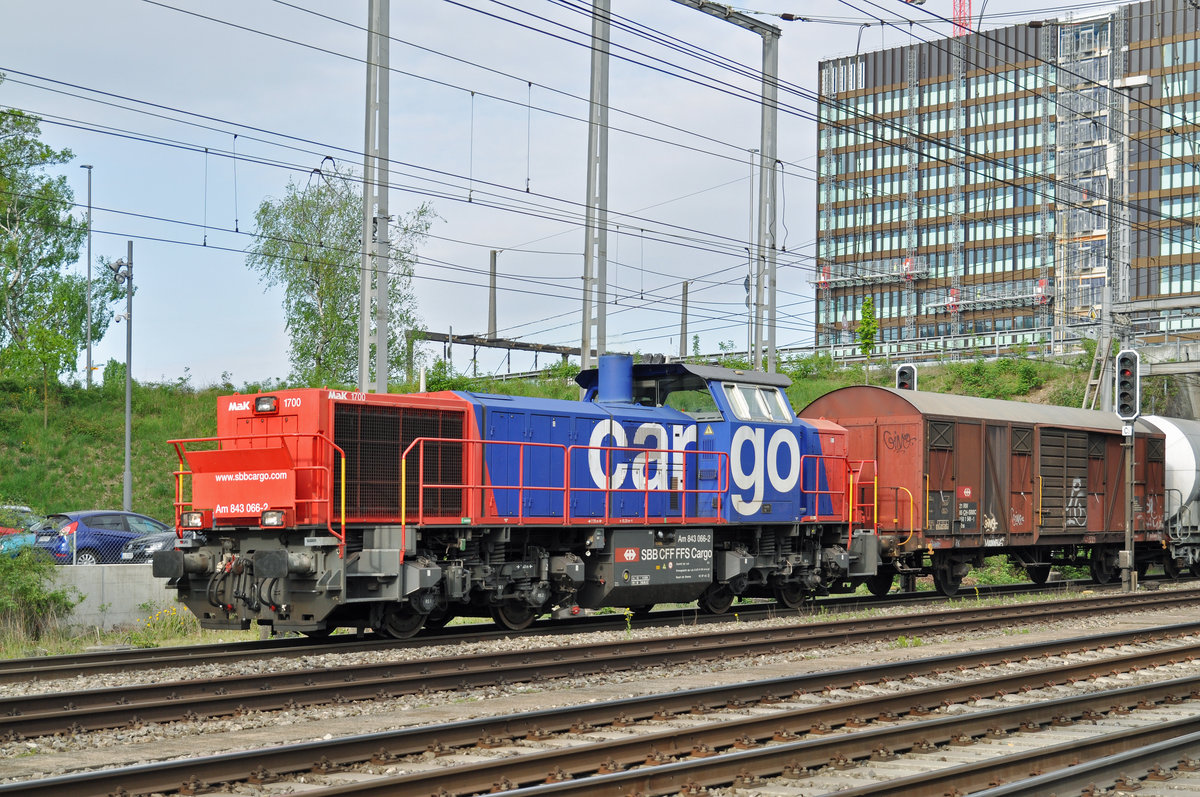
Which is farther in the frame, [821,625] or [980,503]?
[980,503]

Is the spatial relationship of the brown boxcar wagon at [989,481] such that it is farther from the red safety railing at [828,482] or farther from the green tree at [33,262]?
the green tree at [33,262]

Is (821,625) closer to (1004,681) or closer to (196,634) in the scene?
(1004,681)

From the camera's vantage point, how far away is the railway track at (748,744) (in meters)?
6.81

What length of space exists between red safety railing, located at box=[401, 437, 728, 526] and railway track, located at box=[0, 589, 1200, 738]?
2134 millimetres

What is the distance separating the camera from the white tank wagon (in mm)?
25953

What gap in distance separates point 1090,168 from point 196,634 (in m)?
92.1

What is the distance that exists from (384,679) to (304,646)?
12.5ft

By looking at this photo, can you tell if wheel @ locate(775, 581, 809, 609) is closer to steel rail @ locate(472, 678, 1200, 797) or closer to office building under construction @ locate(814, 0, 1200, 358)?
steel rail @ locate(472, 678, 1200, 797)

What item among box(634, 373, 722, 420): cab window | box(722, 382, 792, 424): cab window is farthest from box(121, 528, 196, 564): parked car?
box(722, 382, 792, 424): cab window

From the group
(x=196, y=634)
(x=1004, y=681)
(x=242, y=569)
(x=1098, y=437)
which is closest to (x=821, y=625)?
(x=1004, y=681)

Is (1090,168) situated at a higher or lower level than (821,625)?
higher

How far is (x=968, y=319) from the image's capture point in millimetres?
102562

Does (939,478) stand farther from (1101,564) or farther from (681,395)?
(1101,564)

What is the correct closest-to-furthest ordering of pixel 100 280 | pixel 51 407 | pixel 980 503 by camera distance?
1. pixel 980 503
2. pixel 51 407
3. pixel 100 280
